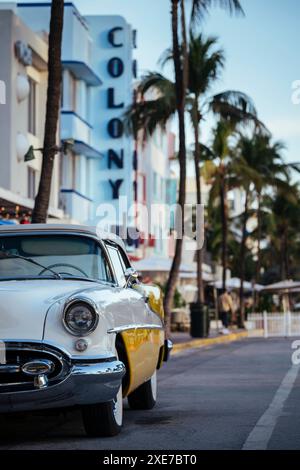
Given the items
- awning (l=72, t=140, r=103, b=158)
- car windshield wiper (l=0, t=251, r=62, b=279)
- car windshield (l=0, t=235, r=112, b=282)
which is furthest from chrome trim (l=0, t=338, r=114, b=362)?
awning (l=72, t=140, r=103, b=158)

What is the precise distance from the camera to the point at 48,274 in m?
10.1

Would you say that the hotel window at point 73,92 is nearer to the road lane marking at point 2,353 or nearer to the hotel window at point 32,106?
the hotel window at point 32,106

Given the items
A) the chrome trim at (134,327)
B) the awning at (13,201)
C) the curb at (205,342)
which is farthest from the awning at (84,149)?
the chrome trim at (134,327)

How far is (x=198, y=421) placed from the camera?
1082cm

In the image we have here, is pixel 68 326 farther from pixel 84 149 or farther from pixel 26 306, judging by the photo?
pixel 84 149

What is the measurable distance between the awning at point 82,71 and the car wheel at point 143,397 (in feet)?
103

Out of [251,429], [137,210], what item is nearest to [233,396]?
[251,429]

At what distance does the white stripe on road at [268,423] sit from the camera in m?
8.93

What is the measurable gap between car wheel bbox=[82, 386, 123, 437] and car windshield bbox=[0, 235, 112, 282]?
1312 millimetres

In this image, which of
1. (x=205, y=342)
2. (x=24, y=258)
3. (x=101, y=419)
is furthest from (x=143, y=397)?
(x=205, y=342)

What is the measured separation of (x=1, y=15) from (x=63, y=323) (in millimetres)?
24682

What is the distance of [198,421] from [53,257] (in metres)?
2.04
